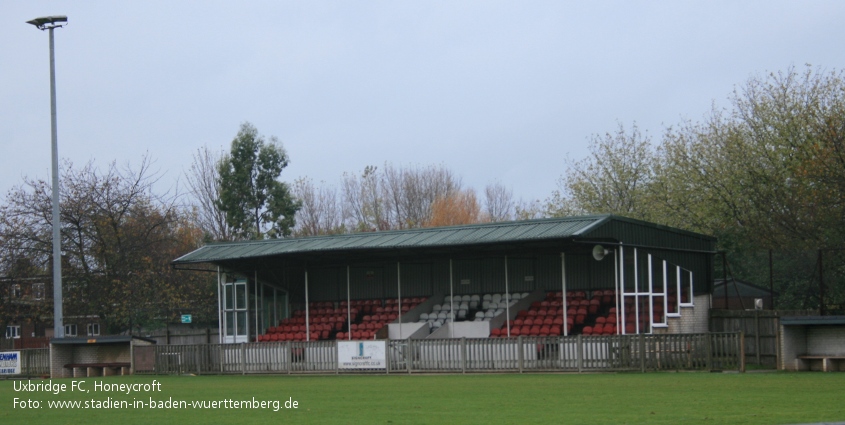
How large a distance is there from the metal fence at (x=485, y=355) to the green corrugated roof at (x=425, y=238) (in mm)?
3299

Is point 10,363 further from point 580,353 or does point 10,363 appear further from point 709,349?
point 709,349

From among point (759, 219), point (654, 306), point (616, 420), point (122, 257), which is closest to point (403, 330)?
point (654, 306)

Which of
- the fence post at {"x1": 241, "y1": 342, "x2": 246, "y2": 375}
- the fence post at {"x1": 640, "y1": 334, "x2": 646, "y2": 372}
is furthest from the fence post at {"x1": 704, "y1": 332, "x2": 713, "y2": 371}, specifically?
the fence post at {"x1": 241, "y1": 342, "x2": 246, "y2": 375}

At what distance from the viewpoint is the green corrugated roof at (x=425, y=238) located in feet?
97.8

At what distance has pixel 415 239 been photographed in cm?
3375

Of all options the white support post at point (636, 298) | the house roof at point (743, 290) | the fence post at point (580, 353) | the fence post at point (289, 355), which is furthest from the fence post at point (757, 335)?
the fence post at point (289, 355)

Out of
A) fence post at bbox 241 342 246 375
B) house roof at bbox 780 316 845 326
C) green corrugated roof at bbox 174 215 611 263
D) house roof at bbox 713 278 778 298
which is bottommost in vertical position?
fence post at bbox 241 342 246 375

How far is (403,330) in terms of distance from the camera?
118 feet

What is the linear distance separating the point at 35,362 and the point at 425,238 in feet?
45.8

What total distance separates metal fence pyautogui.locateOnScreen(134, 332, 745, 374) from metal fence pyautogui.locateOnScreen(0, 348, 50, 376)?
10.1 feet

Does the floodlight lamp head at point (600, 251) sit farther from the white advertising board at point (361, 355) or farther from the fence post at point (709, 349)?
the white advertising board at point (361, 355)

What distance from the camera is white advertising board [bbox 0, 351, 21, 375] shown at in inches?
1380

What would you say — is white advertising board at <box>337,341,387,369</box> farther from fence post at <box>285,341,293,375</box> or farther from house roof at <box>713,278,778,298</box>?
house roof at <box>713,278,778,298</box>

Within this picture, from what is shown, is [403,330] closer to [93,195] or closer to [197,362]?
[197,362]
